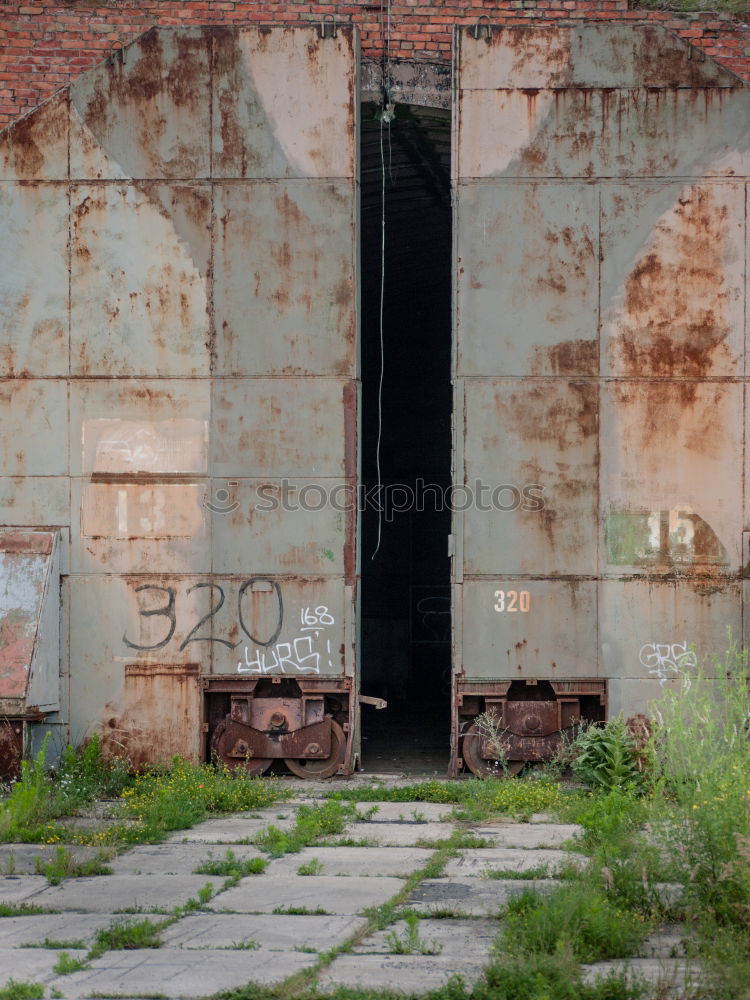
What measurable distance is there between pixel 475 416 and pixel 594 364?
1.18 meters

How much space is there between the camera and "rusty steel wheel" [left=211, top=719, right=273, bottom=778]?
34.3 ft

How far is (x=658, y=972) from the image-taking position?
518 centimetres

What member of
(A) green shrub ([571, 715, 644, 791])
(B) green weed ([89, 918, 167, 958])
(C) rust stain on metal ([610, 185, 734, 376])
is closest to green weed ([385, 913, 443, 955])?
(B) green weed ([89, 918, 167, 958])

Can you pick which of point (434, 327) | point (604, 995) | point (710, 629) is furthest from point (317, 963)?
point (434, 327)

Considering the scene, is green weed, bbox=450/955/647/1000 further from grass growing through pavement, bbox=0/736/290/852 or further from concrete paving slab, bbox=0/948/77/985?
grass growing through pavement, bbox=0/736/290/852

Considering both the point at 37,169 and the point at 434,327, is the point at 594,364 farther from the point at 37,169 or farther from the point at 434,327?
the point at 434,327

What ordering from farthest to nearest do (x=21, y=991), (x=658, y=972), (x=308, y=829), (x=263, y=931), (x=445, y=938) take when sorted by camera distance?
(x=308, y=829)
(x=263, y=931)
(x=445, y=938)
(x=658, y=972)
(x=21, y=991)

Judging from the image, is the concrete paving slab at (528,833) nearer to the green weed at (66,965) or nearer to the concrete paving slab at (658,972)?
the concrete paving slab at (658,972)

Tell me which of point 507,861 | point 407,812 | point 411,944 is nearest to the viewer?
point 411,944

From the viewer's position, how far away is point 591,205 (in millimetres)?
10523

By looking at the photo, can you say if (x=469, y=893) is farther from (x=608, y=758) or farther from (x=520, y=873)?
(x=608, y=758)

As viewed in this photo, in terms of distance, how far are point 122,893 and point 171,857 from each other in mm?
957

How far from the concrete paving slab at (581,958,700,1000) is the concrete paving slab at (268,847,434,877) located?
212 cm

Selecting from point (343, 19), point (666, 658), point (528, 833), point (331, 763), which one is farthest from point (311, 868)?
point (343, 19)
